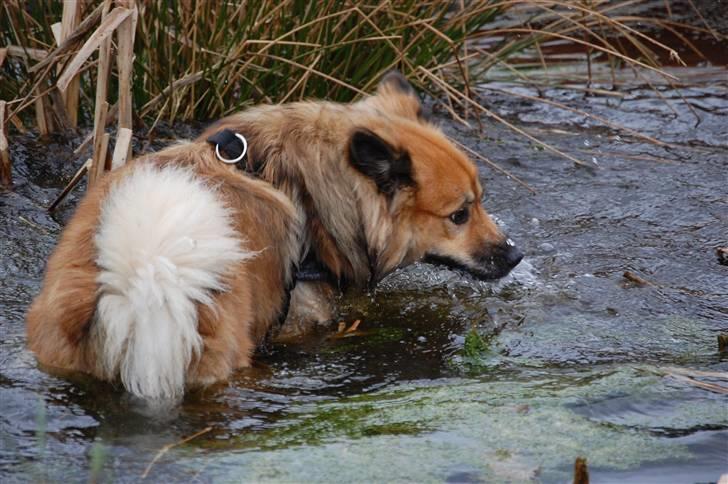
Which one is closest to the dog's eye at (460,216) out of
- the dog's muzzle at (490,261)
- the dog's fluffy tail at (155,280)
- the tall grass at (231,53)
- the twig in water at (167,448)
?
the dog's muzzle at (490,261)

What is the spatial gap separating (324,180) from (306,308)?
63 cm

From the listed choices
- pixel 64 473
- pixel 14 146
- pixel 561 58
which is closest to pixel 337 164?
pixel 64 473

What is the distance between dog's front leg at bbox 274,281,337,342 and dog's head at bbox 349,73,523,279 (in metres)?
0.29

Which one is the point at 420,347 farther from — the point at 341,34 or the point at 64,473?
the point at 341,34

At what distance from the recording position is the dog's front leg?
15.4 ft

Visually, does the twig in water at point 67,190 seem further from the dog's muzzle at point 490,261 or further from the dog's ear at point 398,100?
the dog's muzzle at point 490,261

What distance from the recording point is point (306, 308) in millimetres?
4715

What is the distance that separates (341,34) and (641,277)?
273 cm

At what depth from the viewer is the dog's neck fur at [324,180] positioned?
441 cm

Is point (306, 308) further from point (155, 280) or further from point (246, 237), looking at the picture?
point (155, 280)

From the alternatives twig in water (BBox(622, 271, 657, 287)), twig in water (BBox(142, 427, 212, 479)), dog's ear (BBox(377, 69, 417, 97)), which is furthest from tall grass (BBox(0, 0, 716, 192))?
twig in water (BBox(142, 427, 212, 479))

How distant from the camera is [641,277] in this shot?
5.50 m

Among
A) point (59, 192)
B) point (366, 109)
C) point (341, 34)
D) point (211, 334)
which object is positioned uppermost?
point (341, 34)

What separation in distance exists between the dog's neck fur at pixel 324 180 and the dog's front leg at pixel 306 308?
13 centimetres
